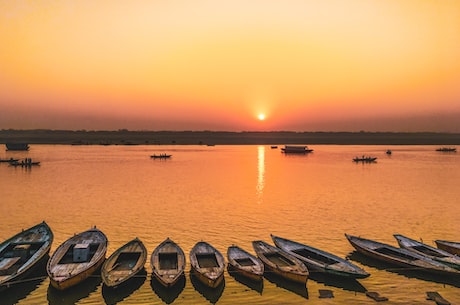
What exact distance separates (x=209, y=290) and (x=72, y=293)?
24.2ft

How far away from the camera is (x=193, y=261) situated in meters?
22.7

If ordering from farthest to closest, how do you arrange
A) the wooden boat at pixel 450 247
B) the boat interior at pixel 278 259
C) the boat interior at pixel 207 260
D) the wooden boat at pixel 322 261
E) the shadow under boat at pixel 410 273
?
the wooden boat at pixel 450 247, the boat interior at pixel 278 259, the boat interior at pixel 207 260, the shadow under boat at pixel 410 273, the wooden boat at pixel 322 261

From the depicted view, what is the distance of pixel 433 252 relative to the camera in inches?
991

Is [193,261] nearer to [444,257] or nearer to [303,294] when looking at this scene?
[303,294]

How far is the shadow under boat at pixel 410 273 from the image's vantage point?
21978mm

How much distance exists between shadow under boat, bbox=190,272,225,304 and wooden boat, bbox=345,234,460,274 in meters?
10.8

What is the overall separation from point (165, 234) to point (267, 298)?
1453cm

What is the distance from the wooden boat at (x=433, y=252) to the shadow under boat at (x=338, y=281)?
19.9 feet

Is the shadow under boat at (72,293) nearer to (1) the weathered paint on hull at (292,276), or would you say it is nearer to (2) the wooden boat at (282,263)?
(2) the wooden boat at (282,263)

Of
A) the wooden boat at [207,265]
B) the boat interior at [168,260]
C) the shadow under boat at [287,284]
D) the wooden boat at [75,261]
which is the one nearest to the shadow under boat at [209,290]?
the wooden boat at [207,265]

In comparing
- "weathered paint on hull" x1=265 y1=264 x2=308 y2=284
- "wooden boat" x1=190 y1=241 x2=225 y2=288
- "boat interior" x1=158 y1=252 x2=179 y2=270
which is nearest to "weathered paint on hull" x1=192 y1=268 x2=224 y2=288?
"wooden boat" x1=190 y1=241 x2=225 y2=288

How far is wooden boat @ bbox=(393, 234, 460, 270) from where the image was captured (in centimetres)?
2297

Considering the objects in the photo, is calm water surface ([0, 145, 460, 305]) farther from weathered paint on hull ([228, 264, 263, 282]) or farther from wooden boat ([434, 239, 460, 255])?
wooden boat ([434, 239, 460, 255])

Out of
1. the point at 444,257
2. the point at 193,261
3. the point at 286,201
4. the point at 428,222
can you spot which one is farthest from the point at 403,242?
the point at 286,201
